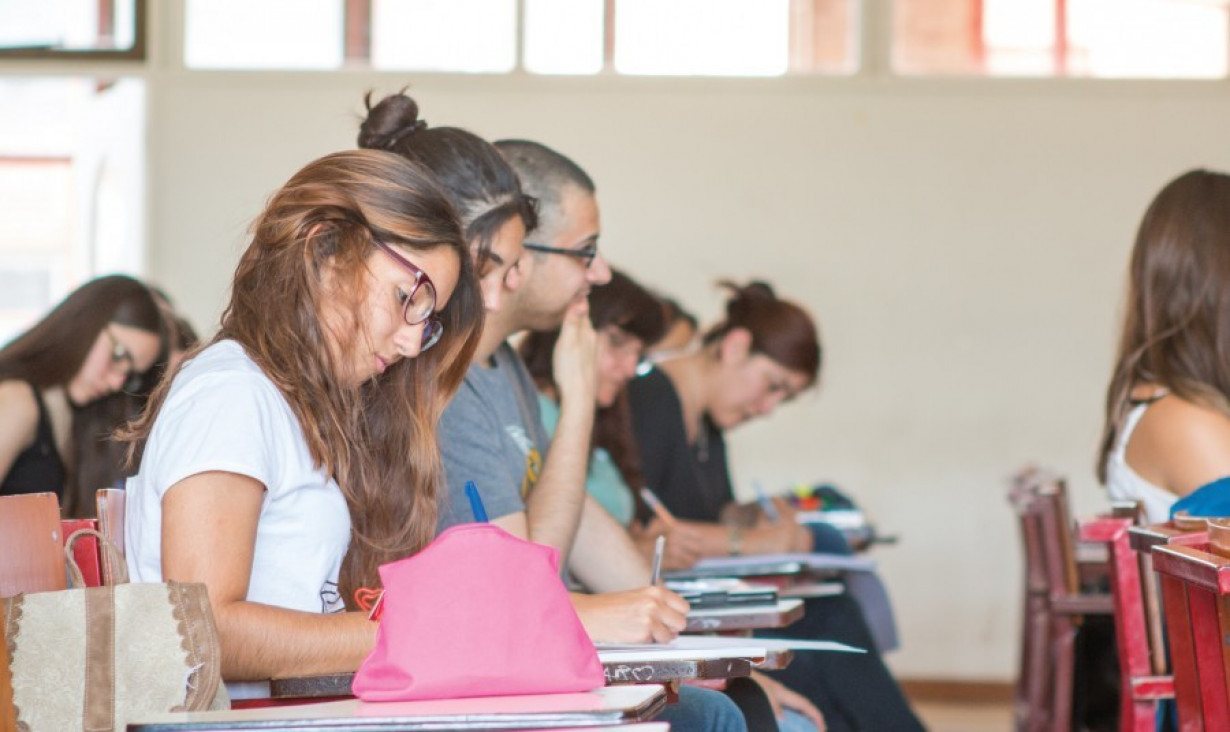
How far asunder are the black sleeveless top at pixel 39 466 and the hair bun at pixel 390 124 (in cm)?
131

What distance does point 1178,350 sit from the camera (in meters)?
2.44

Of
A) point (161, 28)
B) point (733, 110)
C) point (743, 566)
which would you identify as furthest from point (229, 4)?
→ point (743, 566)

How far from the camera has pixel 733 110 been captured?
553 centimetres

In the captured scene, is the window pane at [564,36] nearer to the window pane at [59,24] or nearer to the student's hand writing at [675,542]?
the window pane at [59,24]

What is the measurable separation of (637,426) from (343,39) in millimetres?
2609

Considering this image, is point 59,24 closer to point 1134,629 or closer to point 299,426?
point 299,426

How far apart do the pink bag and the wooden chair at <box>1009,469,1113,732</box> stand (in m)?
2.33

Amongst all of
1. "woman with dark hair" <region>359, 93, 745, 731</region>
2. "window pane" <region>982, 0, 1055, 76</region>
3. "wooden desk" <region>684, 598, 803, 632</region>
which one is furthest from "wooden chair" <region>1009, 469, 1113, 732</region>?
"window pane" <region>982, 0, 1055, 76</region>

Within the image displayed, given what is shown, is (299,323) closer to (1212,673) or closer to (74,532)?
(74,532)

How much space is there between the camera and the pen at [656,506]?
3244 mm

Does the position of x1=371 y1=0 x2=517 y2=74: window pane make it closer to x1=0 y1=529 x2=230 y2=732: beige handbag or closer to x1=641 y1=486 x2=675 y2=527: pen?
x1=641 y1=486 x2=675 y2=527: pen

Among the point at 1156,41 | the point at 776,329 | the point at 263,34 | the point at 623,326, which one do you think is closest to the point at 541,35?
the point at 263,34

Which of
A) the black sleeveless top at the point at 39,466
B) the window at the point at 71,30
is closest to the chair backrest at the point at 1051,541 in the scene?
the black sleeveless top at the point at 39,466

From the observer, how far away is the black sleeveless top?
121 inches
